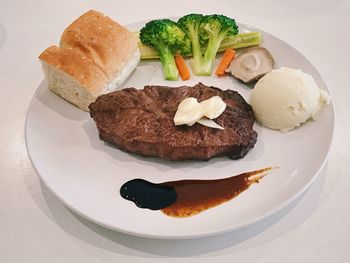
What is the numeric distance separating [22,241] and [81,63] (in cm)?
124

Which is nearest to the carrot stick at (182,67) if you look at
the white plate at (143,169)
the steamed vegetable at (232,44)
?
the steamed vegetable at (232,44)

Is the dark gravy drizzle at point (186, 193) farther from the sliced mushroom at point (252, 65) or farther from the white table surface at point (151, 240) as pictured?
the sliced mushroom at point (252, 65)

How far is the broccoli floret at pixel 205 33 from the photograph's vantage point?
130 inches

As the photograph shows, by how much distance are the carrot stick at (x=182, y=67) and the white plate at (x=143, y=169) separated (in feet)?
1.64

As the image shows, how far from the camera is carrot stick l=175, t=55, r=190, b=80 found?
3.24m

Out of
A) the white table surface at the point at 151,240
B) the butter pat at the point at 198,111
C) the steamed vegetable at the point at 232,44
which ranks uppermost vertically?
the steamed vegetable at the point at 232,44

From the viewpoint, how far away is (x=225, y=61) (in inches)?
129

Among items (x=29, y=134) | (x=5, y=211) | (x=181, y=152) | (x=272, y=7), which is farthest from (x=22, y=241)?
(x=272, y=7)

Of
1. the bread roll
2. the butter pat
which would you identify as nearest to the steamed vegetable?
the bread roll

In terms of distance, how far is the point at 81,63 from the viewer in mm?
2920

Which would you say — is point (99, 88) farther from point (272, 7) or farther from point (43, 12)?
point (272, 7)

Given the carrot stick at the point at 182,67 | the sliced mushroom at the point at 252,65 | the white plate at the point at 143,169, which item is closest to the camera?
the white plate at the point at 143,169

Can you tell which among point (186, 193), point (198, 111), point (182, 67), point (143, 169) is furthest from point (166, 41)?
point (186, 193)

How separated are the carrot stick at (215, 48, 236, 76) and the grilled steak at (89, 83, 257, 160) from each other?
410mm
